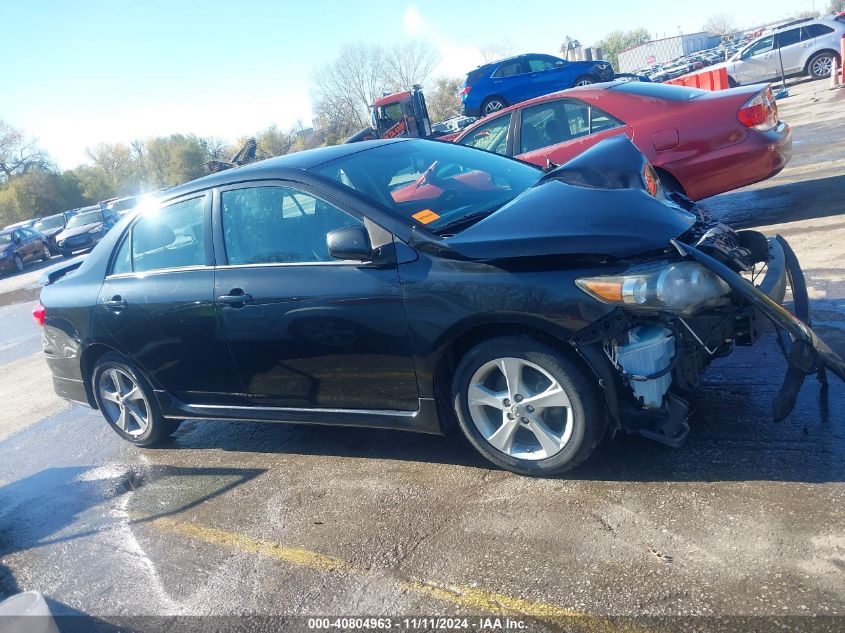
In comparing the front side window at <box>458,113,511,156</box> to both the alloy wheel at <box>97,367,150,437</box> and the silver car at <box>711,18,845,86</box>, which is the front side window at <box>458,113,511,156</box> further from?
the silver car at <box>711,18,845,86</box>

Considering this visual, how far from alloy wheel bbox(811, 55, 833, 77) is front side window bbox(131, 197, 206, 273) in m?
24.6

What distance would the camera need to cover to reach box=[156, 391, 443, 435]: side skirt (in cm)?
376

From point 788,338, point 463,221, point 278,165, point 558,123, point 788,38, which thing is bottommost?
point 788,338

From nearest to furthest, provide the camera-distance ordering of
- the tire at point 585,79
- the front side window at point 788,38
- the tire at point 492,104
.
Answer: the tire at point 585,79
the tire at point 492,104
the front side window at point 788,38

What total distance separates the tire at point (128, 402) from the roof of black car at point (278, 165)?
1.27 m

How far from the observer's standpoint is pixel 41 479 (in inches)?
202

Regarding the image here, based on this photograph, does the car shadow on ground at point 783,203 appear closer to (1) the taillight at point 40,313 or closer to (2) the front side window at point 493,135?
(2) the front side window at point 493,135

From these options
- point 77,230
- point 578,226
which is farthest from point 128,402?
point 77,230

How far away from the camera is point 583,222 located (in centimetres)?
331

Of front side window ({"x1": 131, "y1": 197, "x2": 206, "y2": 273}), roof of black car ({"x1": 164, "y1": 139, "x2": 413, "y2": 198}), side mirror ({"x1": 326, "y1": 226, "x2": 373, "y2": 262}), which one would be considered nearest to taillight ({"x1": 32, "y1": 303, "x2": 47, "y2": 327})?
front side window ({"x1": 131, "y1": 197, "x2": 206, "y2": 273})

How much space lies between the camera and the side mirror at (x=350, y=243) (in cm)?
359

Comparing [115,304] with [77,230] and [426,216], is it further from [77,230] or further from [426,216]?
[77,230]

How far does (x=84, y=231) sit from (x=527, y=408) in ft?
88.4

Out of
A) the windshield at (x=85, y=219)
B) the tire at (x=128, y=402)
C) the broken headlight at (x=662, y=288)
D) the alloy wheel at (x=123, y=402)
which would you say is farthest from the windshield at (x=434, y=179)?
the windshield at (x=85, y=219)
